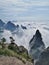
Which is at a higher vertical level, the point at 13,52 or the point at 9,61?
the point at 9,61

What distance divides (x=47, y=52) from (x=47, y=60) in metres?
11.1

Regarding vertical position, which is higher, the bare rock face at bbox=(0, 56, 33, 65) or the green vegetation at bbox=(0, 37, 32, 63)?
the bare rock face at bbox=(0, 56, 33, 65)

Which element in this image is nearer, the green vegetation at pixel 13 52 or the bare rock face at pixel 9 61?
the bare rock face at pixel 9 61

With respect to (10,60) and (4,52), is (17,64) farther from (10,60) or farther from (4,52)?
(4,52)

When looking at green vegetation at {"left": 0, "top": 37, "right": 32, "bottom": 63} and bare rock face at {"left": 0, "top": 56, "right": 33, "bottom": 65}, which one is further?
green vegetation at {"left": 0, "top": 37, "right": 32, "bottom": 63}

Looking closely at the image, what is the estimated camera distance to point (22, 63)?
101 ft

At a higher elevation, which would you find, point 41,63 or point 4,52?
point 4,52

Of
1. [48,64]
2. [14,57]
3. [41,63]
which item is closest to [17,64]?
[14,57]

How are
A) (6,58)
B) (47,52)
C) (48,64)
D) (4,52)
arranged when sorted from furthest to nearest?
1. (47,52)
2. (48,64)
3. (4,52)
4. (6,58)

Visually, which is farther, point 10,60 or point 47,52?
point 47,52

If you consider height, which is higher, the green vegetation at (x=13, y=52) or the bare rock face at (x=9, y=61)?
the bare rock face at (x=9, y=61)

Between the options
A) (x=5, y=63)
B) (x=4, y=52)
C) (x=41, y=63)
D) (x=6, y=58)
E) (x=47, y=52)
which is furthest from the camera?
(x=47, y=52)

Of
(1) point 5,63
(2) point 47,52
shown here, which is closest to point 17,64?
(1) point 5,63

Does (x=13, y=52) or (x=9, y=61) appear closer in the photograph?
(x=9, y=61)
